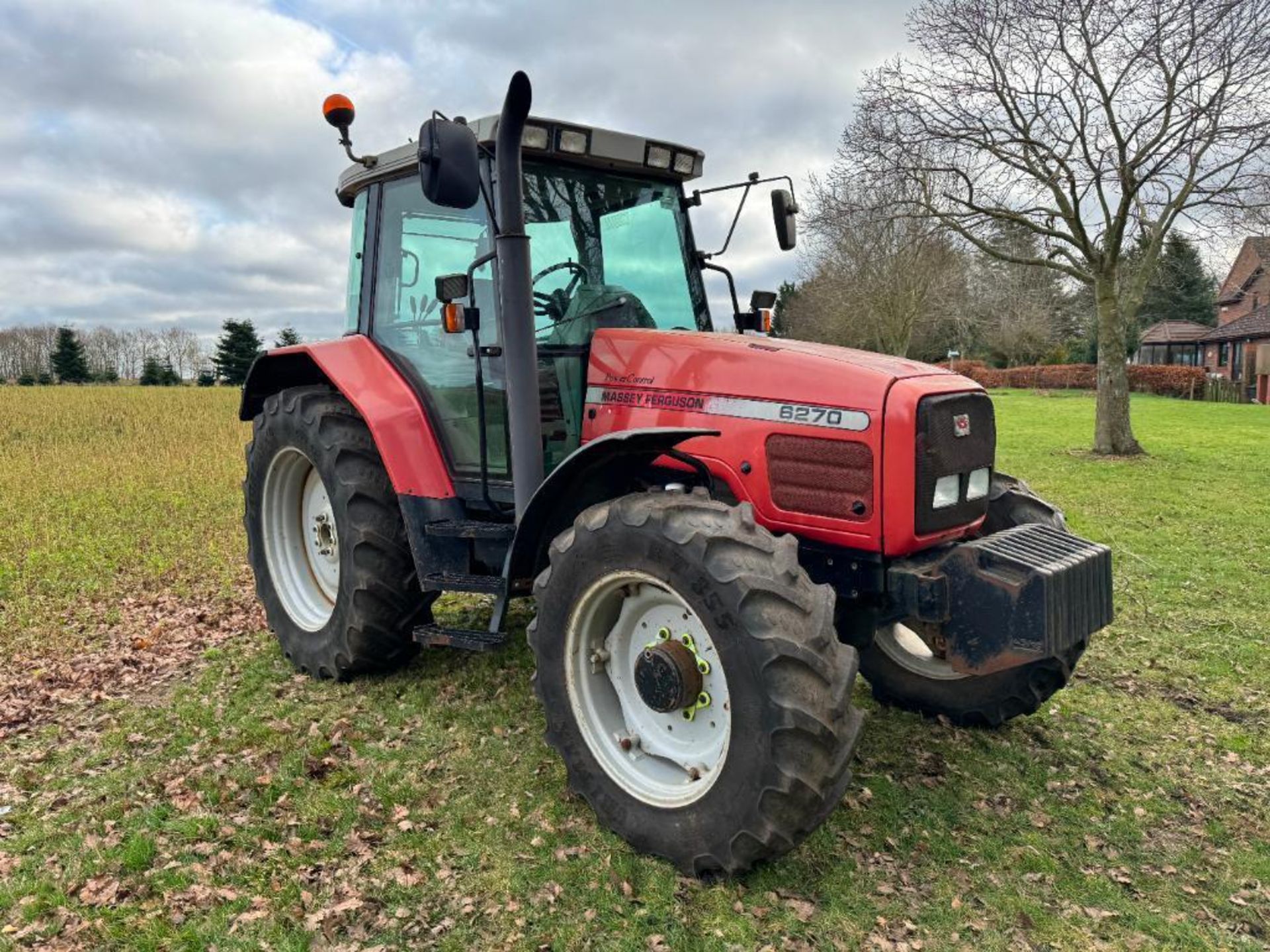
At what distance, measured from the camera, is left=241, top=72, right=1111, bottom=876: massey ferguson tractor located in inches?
113

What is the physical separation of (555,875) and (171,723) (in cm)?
235

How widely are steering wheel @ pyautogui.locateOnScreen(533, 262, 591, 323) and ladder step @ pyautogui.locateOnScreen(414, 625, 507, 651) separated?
1.40m

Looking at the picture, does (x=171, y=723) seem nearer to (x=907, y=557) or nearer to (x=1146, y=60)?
(x=907, y=557)

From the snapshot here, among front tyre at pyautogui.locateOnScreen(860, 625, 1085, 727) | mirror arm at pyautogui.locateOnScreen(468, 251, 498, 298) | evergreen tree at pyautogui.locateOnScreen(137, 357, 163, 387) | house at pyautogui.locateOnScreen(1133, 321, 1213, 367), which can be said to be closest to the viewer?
mirror arm at pyautogui.locateOnScreen(468, 251, 498, 298)

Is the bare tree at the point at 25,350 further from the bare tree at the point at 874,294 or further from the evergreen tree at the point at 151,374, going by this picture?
the bare tree at the point at 874,294

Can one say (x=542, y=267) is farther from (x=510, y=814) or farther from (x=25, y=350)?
(x=25, y=350)

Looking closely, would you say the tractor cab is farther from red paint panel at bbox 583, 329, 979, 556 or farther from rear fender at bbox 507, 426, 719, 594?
rear fender at bbox 507, 426, 719, 594

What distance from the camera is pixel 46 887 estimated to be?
308 cm

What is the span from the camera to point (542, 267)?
13.2ft

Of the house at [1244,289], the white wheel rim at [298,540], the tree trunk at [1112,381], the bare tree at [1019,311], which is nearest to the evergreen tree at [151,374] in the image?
the bare tree at [1019,311]

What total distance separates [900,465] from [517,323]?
160 cm

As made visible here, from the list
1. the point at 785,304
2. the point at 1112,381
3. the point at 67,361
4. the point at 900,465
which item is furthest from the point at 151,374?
the point at 900,465

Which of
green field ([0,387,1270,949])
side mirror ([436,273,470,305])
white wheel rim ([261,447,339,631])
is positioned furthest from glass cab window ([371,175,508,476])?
green field ([0,387,1270,949])

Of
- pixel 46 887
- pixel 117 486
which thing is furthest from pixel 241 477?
pixel 46 887
